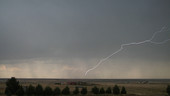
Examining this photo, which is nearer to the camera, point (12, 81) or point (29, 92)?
point (29, 92)

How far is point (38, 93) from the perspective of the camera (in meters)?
57.3

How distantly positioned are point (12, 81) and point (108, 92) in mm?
27722

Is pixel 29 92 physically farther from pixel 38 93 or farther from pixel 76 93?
pixel 76 93

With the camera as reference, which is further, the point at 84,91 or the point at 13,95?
the point at 84,91

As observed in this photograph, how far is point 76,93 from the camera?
62656 millimetres

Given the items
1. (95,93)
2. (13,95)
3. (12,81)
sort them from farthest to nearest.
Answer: (95,93), (12,81), (13,95)

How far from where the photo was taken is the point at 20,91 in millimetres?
55406

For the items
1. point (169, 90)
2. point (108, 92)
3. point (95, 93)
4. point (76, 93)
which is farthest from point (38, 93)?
point (169, 90)

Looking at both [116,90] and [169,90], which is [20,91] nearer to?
[116,90]

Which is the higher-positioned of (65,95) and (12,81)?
(12,81)

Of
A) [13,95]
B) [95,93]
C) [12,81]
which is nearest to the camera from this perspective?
[13,95]

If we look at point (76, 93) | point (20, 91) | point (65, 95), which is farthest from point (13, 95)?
point (76, 93)

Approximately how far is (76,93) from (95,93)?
5864 millimetres

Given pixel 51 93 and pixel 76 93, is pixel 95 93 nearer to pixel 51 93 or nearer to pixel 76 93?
pixel 76 93
